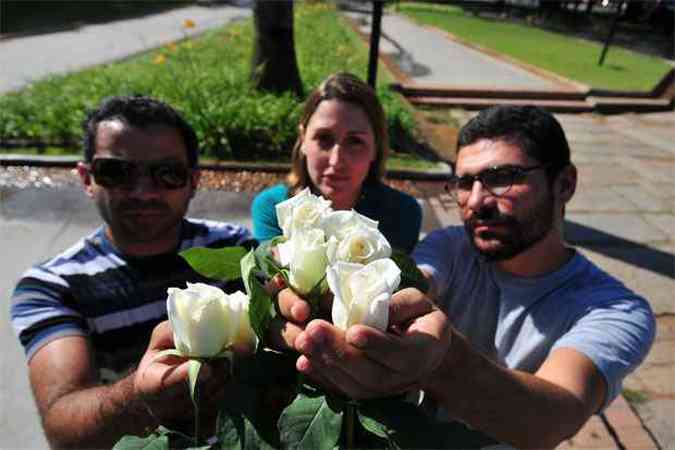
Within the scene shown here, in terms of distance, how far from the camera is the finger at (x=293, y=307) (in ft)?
3.06

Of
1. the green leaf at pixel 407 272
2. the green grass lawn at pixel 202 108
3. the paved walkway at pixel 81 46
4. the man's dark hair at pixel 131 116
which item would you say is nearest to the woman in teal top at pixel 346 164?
the man's dark hair at pixel 131 116

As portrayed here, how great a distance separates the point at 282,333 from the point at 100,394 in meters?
0.78

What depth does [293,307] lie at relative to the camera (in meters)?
0.94

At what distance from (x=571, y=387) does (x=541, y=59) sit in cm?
1729

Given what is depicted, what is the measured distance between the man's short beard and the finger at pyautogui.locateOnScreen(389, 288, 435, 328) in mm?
1011

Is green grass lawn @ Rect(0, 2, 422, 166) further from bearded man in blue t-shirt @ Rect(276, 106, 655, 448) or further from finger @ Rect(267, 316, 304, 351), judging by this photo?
finger @ Rect(267, 316, 304, 351)

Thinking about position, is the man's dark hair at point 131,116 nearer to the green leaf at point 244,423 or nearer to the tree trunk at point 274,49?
the green leaf at point 244,423

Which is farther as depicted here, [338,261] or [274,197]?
[274,197]

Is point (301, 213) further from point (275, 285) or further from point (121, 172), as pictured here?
point (121, 172)

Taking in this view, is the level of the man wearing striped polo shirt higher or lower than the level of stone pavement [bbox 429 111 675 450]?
higher

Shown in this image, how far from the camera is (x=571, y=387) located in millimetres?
1555

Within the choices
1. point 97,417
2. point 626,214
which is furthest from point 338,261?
point 626,214

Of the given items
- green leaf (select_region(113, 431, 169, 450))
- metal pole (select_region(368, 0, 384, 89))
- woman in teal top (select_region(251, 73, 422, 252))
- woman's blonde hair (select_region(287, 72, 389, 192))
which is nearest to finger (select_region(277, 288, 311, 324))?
green leaf (select_region(113, 431, 169, 450))

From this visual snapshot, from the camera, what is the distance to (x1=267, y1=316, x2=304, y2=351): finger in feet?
3.08
